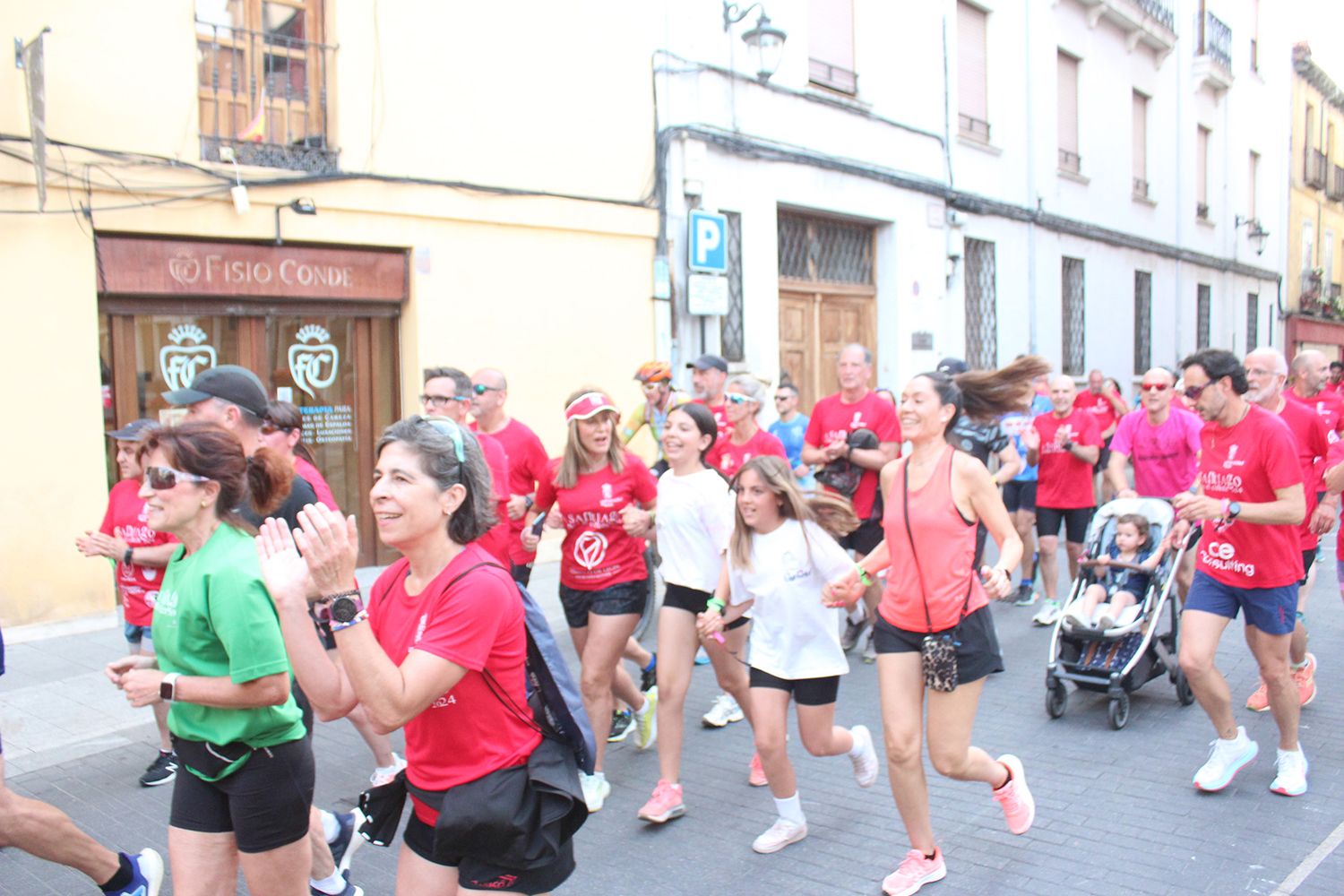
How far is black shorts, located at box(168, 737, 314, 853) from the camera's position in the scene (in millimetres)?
3006

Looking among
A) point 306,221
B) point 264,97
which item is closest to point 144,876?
point 306,221

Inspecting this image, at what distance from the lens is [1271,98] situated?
1141 inches

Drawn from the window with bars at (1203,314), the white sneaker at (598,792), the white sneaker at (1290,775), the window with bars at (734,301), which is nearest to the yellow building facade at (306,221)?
the window with bars at (734,301)

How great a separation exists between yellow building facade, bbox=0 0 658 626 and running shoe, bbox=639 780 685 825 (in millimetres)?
5676

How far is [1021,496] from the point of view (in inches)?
355

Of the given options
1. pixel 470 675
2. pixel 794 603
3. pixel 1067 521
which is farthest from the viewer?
pixel 1067 521

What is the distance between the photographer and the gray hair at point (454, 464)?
2.69 meters

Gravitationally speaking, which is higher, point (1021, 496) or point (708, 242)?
point (708, 242)

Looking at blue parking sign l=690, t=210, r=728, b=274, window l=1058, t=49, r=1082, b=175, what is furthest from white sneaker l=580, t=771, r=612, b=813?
window l=1058, t=49, r=1082, b=175

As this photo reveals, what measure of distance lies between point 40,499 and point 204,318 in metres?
1.93

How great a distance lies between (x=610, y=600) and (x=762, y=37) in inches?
346

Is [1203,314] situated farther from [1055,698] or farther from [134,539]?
[134,539]

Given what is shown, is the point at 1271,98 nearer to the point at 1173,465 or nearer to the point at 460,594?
the point at 1173,465

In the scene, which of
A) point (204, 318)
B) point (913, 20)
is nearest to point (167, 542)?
point (204, 318)
